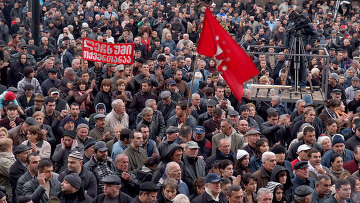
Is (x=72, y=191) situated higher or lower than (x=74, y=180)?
lower

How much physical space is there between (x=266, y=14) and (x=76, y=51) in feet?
34.8

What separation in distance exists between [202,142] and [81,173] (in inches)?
112

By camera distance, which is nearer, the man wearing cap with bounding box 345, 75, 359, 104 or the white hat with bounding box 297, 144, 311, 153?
the white hat with bounding box 297, 144, 311, 153

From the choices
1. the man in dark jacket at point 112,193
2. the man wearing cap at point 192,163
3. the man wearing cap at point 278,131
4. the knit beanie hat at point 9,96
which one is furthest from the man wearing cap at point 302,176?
the knit beanie hat at point 9,96

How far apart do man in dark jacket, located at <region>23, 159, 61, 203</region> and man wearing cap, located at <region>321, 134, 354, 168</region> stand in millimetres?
4176

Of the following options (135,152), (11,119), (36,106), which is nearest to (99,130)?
(11,119)

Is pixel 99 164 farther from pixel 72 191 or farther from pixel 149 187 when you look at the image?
pixel 149 187

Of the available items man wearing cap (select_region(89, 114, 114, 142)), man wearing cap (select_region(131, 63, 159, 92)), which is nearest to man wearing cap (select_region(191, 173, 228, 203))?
man wearing cap (select_region(89, 114, 114, 142))

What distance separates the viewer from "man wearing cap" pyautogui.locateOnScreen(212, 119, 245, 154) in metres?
12.8

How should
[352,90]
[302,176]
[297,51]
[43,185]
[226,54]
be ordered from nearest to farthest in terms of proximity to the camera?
[43,185], [302,176], [226,54], [297,51], [352,90]

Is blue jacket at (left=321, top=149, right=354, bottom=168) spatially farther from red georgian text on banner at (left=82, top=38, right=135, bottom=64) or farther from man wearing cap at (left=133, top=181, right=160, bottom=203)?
red georgian text on banner at (left=82, top=38, right=135, bottom=64)

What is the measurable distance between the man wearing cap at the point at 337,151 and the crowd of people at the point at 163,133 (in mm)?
15

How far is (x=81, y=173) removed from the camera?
411 inches

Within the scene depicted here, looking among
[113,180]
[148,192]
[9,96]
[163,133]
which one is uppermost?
[113,180]
